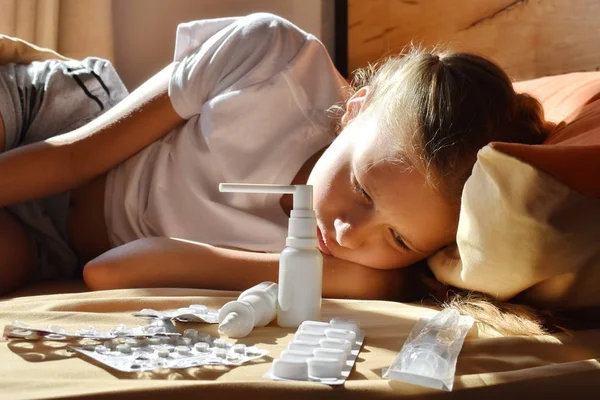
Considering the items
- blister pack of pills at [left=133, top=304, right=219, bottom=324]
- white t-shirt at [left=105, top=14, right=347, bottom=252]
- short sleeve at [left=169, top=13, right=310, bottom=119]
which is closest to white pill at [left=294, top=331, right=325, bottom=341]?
blister pack of pills at [left=133, top=304, right=219, bottom=324]

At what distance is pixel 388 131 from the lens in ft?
3.23

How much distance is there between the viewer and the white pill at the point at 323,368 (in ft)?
1.97

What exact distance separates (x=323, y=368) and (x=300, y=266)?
224 millimetres

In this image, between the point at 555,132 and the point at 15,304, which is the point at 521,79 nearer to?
the point at 555,132

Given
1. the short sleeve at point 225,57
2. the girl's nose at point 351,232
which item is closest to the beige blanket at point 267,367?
the girl's nose at point 351,232

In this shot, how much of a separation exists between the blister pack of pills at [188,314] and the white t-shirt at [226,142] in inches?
14.7

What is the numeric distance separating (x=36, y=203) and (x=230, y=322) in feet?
2.38

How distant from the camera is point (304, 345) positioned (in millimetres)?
671

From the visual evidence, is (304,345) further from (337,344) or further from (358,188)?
(358,188)

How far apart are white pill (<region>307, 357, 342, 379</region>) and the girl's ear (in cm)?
61

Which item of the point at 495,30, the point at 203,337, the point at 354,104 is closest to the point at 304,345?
the point at 203,337

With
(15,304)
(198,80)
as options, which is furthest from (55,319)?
(198,80)

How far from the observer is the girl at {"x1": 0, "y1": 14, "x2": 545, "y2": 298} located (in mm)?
969

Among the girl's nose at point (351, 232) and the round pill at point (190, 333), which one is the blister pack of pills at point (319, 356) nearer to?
the round pill at point (190, 333)
